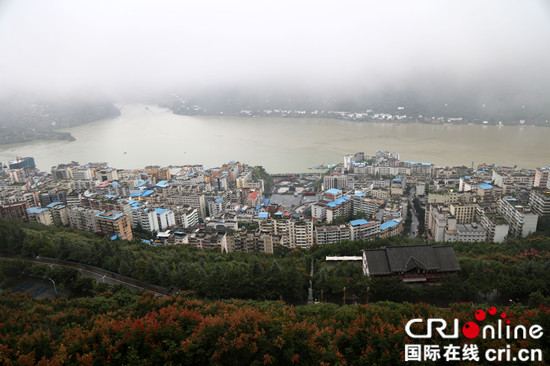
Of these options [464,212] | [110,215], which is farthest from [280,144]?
[110,215]

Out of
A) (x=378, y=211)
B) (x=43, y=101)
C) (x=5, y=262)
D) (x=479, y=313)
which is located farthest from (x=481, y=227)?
(x=43, y=101)

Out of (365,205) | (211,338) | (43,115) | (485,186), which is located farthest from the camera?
(43,115)

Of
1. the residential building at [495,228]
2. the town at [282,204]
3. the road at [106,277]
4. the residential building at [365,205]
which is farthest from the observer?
the residential building at [365,205]

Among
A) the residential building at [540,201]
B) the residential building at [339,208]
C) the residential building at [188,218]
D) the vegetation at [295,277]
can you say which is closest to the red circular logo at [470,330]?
the vegetation at [295,277]

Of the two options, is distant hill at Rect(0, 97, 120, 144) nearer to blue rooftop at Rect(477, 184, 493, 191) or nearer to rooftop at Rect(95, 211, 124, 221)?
rooftop at Rect(95, 211, 124, 221)

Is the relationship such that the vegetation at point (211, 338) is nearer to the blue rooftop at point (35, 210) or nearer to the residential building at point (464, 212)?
the residential building at point (464, 212)

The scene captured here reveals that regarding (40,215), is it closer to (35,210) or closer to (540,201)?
(35,210)

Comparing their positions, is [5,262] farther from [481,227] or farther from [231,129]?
[231,129]
